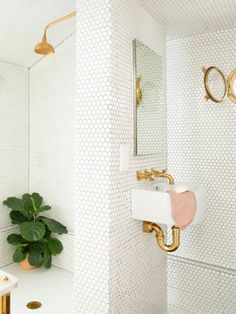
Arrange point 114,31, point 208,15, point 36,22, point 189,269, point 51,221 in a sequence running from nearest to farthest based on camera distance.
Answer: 1. point 114,31
2. point 208,15
3. point 189,269
4. point 36,22
5. point 51,221


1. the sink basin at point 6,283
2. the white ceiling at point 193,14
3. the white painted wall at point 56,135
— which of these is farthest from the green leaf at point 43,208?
the white ceiling at point 193,14

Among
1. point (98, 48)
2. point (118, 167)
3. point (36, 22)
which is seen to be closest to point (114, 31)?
point (98, 48)

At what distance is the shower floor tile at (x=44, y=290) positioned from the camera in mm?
2494

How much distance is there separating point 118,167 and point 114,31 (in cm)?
70

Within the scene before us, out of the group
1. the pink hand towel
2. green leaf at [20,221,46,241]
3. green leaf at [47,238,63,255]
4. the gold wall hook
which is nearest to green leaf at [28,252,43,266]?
green leaf at [47,238,63,255]

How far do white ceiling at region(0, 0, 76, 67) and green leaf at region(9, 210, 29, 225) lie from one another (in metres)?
1.60

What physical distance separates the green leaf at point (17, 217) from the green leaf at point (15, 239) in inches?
5.2

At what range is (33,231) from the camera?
2.94m

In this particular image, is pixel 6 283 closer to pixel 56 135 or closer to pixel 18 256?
pixel 18 256

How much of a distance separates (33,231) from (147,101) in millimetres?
1744

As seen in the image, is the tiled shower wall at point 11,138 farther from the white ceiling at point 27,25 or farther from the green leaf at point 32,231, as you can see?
the green leaf at point 32,231

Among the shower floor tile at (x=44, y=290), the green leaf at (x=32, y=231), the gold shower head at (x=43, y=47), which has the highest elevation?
the gold shower head at (x=43, y=47)

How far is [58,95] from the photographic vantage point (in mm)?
3215

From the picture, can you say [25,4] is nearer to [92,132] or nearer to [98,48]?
[98,48]
